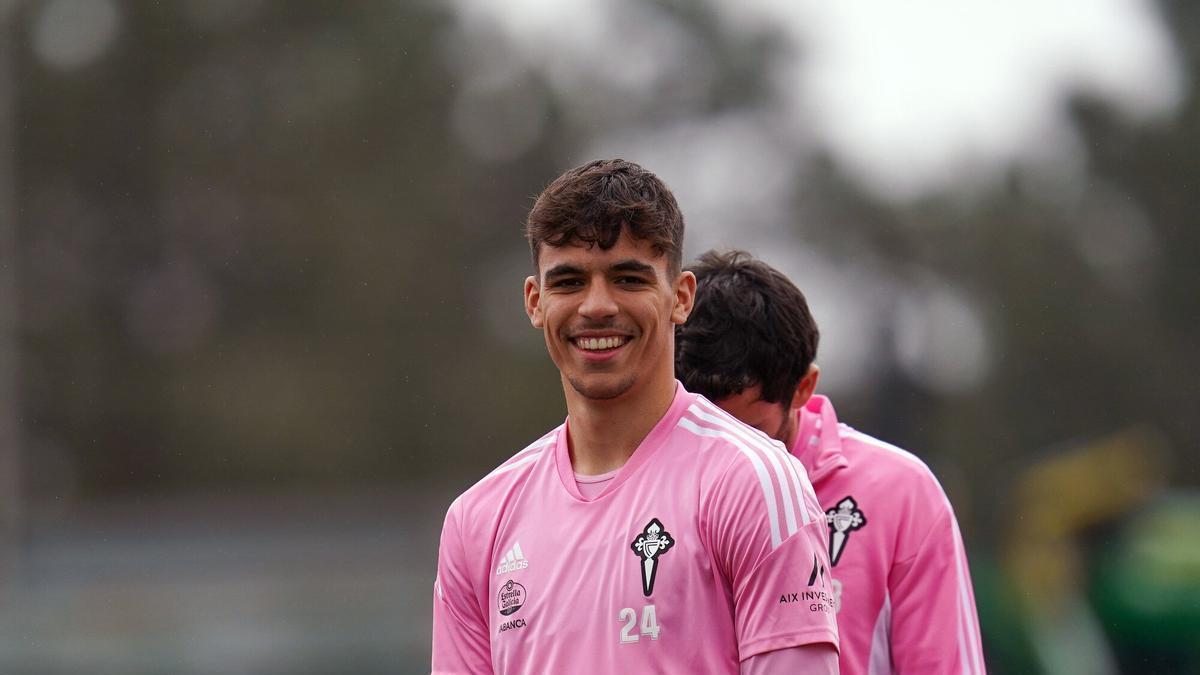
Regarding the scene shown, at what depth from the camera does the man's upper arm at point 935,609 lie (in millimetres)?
3652

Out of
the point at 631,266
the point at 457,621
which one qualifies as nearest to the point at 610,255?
the point at 631,266

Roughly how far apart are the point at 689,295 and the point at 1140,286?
2489 cm

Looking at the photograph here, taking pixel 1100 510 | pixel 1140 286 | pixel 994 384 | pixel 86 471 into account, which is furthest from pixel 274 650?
pixel 86 471

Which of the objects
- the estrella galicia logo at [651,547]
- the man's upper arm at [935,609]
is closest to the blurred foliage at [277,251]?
the man's upper arm at [935,609]

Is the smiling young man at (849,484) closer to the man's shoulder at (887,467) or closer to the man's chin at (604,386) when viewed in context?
the man's shoulder at (887,467)

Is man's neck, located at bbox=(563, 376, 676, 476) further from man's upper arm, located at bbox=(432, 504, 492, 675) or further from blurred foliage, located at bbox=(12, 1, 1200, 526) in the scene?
blurred foliage, located at bbox=(12, 1, 1200, 526)

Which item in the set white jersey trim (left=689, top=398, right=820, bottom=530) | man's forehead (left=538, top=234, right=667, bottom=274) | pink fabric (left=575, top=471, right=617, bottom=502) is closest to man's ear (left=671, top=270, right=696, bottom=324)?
man's forehead (left=538, top=234, right=667, bottom=274)

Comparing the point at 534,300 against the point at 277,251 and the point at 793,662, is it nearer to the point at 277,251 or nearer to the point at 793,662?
the point at 793,662

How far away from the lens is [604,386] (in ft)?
11.0

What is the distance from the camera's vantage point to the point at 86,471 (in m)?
36.2

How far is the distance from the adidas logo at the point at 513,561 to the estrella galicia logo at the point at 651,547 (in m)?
0.28

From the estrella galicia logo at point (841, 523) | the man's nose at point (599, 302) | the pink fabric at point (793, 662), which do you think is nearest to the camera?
the pink fabric at point (793, 662)

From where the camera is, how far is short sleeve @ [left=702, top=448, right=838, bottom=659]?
3.02m

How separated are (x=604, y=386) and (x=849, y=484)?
86cm
